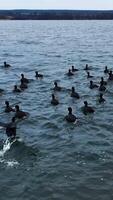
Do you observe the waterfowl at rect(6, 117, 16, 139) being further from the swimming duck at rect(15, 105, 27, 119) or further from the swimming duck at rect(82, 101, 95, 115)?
the swimming duck at rect(82, 101, 95, 115)

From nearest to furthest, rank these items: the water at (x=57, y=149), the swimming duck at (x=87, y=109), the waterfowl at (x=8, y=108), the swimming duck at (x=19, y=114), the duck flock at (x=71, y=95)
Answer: the water at (x=57, y=149)
the duck flock at (x=71, y=95)
the swimming duck at (x=19, y=114)
the swimming duck at (x=87, y=109)
the waterfowl at (x=8, y=108)

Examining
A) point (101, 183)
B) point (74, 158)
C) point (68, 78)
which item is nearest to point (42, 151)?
point (74, 158)

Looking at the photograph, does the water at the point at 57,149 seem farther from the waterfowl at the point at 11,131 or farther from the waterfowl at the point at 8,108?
the waterfowl at the point at 11,131

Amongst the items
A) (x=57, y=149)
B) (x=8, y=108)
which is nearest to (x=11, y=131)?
(x=57, y=149)

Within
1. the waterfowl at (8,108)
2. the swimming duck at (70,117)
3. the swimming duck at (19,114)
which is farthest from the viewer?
the waterfowl at (8,108)

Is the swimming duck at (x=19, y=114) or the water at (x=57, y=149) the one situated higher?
the swimming duck at (x=19, y=114)

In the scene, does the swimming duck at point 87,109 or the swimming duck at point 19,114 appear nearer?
the swimming duck at point 19,114

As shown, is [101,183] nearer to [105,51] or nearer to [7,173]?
[7,173]

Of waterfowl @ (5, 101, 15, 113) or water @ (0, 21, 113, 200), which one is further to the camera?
waterfowl @ (5, 101, 15, 113)

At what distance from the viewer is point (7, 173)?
22.0 meters

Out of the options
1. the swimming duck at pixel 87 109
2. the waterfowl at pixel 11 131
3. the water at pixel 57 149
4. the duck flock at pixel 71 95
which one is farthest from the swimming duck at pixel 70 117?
the waterfowl at pixel 11 131

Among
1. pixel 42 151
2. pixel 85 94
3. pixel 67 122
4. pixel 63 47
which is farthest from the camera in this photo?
pixel 63 47

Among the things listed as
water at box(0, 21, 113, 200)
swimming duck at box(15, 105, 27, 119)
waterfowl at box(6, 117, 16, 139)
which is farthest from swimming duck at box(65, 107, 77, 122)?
waterfowl at box(6, 117, 16, 139)

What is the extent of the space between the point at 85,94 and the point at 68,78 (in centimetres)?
762
